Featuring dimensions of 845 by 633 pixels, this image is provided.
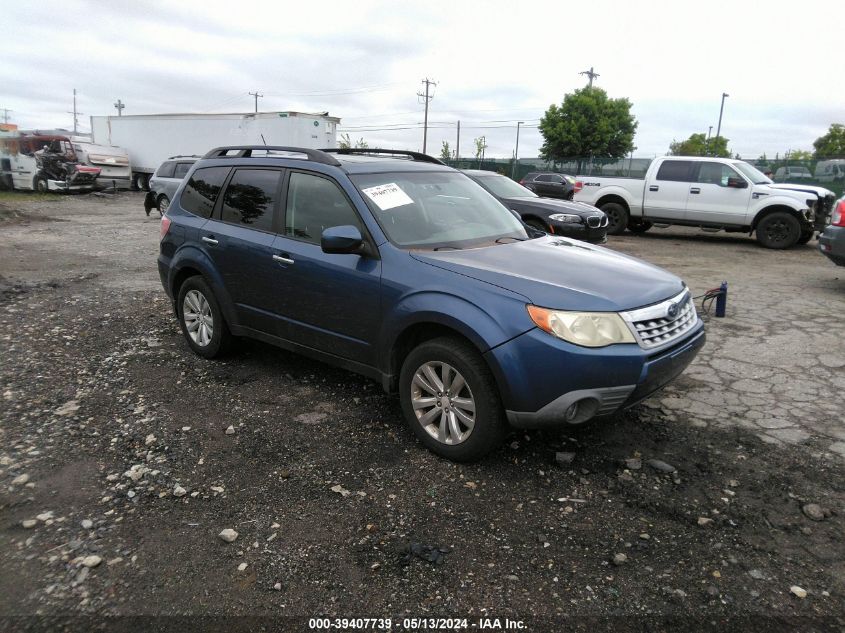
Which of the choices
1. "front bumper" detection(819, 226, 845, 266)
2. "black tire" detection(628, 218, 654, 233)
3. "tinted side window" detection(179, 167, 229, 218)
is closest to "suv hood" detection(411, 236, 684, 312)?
"tinted side window" detection(179, 167, 229, 218)

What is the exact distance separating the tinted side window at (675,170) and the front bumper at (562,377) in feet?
36.9

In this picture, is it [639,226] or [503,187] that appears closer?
[503,187]

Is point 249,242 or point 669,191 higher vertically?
point 669,191

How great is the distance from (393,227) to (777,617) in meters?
2.75

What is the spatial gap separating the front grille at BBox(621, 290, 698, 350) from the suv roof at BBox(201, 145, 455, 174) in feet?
6.59

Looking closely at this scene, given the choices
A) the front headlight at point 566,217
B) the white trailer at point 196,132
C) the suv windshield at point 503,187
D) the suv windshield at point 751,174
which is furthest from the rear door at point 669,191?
the white trailer at point 196,132

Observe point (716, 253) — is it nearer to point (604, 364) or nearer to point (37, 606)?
point (604, 364)

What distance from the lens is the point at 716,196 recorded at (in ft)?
41.3

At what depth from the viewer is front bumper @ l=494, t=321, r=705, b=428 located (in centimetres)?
299

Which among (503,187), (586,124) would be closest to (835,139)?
(586,124)

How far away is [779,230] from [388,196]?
1109 cm

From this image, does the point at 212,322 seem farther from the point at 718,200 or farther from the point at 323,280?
the point at 718,200

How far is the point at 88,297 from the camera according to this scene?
7336 millimetres

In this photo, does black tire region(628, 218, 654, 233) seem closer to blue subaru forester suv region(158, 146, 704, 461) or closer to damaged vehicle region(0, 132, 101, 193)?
blue subaru forester suv region(158, 146, 704, 461)
